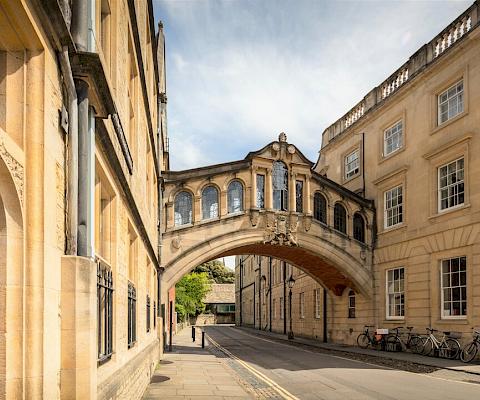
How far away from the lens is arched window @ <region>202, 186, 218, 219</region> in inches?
861

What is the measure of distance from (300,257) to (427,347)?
827 centimetres

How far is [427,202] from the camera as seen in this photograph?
19.7 metres

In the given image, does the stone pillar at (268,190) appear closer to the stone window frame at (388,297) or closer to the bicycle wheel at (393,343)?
the stone window frame at (388,297)

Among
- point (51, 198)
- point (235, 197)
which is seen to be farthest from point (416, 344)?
point (51, 198)

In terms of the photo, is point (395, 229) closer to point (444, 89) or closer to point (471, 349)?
point (444, 89)

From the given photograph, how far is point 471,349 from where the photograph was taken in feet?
53.0

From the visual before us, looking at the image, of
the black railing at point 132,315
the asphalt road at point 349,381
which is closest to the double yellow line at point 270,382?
the asphalt road at point 349,381

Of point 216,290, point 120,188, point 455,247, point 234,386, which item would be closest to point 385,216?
point 455,247

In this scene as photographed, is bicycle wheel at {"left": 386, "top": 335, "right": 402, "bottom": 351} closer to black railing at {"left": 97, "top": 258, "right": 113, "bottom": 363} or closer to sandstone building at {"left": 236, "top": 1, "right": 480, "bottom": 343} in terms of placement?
sandstone building at {"left": 236, "top": 1, "right": 480, "bottom": 343}

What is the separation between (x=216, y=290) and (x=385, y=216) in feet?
193

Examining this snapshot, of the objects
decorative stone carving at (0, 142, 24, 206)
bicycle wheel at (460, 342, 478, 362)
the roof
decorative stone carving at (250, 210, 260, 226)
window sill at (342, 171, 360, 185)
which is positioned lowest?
the roof

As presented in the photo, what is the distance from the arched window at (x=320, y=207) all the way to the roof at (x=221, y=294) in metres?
55.9

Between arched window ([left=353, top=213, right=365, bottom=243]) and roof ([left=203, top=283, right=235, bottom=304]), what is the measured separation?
55.3 m

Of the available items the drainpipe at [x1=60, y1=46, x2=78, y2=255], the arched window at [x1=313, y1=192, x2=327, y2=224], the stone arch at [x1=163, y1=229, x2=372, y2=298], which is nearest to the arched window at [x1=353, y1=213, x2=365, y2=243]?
the stone arch at [x1=163, y1=229, x2=372, y2=298]
